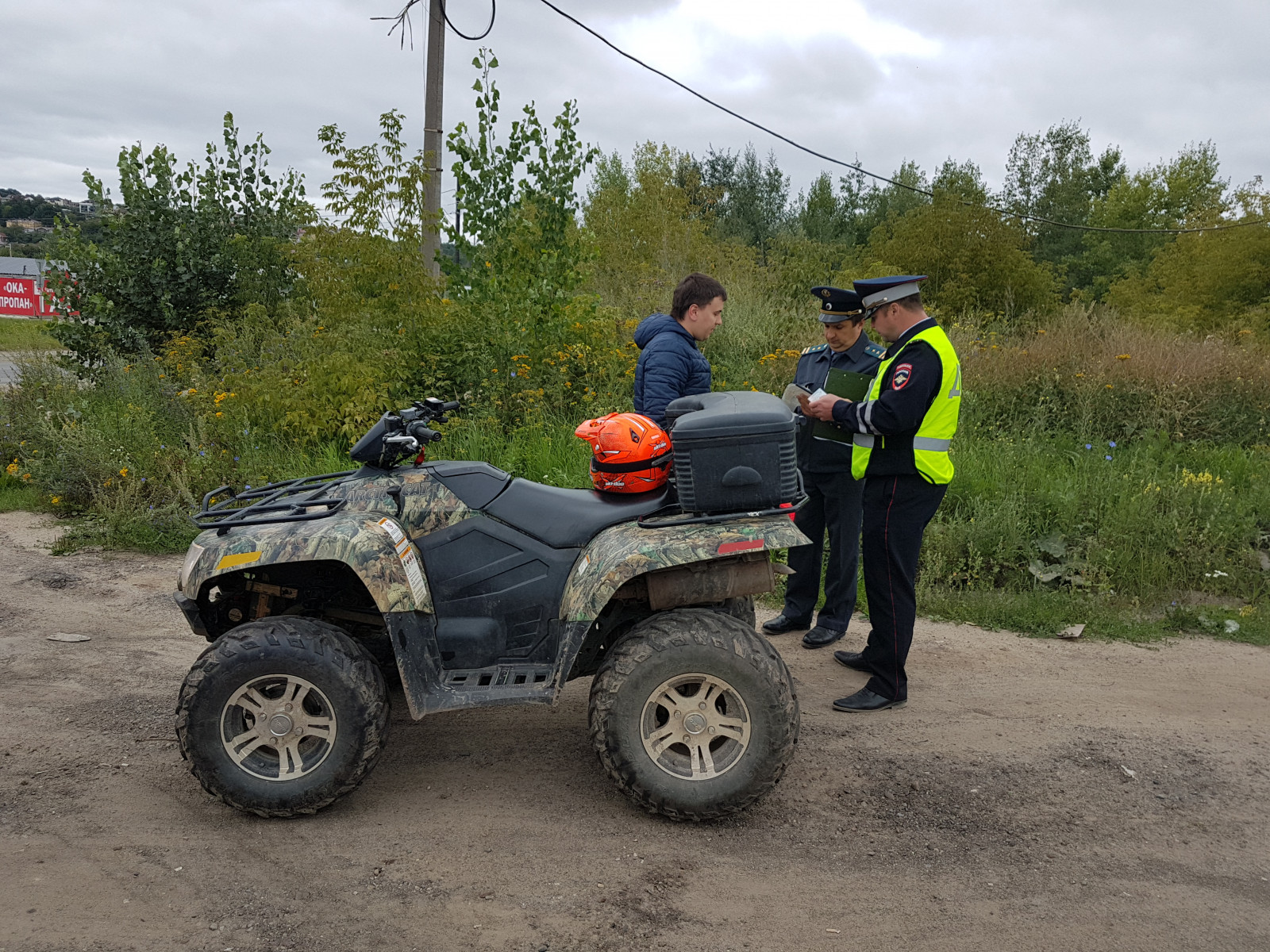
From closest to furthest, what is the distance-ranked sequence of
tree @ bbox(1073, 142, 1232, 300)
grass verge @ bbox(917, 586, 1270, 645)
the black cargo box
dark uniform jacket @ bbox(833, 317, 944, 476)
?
the black cargo box < dark uniform jacket @ bbox(833, 317, 944, 476) < grass verge @ bbox(917, 586, 1270, 645) < tree @ bbox(1073, 142, 1232, 300)

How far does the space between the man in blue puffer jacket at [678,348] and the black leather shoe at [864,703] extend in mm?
1622

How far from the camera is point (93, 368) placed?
11586 mm

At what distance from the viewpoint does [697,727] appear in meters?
3.38

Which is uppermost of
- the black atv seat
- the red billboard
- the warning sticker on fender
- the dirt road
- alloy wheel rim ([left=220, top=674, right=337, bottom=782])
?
the red billboard

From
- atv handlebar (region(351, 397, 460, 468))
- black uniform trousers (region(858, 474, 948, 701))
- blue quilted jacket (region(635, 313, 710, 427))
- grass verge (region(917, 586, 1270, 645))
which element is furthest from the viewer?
grass verge (region(917, 586, 1270, 645))

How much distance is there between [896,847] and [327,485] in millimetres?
2626

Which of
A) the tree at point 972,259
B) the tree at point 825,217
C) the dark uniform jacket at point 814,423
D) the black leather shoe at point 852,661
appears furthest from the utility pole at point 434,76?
the tree at point 825,217

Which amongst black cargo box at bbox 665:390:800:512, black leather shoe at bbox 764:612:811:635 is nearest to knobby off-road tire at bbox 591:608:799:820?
black cargo box at bbox 665:390:800:512

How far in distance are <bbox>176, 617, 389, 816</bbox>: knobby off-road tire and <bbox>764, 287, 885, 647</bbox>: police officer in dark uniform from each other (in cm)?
278

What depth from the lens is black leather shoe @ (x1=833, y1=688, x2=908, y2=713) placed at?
14.5ft

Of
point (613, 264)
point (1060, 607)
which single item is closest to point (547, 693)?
point (1060, 607)

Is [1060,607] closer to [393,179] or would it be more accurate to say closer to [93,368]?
[393,179]

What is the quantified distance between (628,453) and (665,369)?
41.4 inches

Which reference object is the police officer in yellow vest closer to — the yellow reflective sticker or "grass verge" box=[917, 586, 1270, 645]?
"grass verge" box=[917, 586, 1270, 645]
